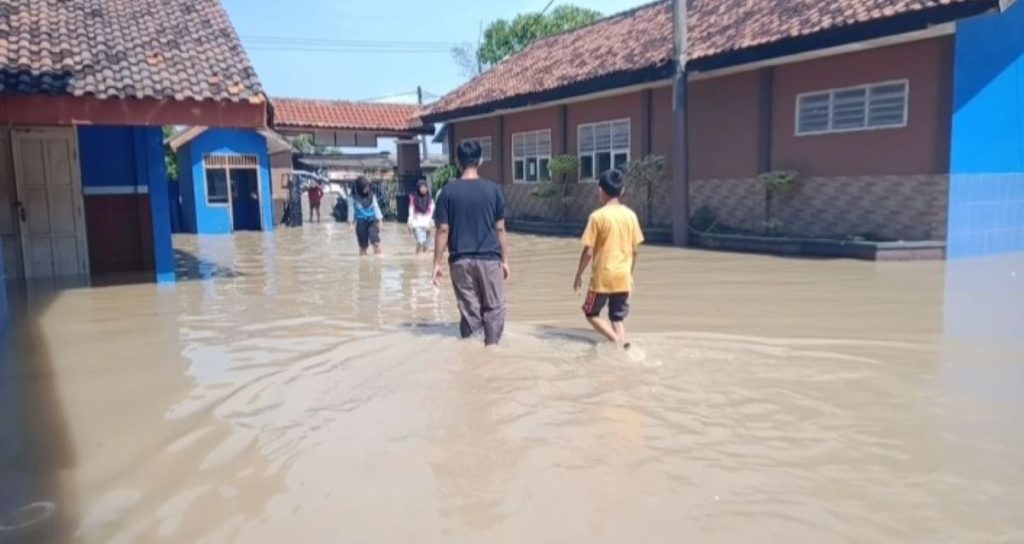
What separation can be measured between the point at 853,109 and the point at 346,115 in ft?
73.5

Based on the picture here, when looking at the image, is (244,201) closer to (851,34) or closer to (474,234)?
(851,34)

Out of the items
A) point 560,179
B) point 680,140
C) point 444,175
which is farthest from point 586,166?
point 444,175

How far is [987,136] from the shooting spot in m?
13.4

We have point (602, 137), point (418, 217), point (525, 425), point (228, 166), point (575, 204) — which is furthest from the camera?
point (228, 166)

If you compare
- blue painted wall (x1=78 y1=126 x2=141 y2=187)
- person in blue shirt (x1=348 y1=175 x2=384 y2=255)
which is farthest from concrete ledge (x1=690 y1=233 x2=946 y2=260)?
blue painted wall (x1=78 y1=126 x2=141 y2=187)

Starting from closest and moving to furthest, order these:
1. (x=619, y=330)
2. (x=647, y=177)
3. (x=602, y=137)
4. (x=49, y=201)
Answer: (x=619, y=330) < (x=49, y=201) < (x=647, y=177) < (x=602, y=137)

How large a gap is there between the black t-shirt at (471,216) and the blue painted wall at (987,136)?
9.87 m

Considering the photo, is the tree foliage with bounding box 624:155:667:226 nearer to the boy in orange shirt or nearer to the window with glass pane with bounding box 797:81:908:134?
the window with glass pane with bounding box 797:81:908:134

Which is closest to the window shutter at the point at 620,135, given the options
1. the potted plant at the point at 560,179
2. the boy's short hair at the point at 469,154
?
the potted plant at the point at 560,179

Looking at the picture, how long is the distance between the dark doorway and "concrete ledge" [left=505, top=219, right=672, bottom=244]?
30.5 feet

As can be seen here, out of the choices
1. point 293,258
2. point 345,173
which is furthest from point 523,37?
point 293,258

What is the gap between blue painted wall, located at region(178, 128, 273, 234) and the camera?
82.4 ft

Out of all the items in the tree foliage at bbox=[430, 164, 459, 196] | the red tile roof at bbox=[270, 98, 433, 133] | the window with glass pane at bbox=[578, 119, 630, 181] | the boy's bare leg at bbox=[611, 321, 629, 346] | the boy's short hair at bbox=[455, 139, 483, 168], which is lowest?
the boy's bare leg at bbox=[611, 321, 629, 346]

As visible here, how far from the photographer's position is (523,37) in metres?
42.8
